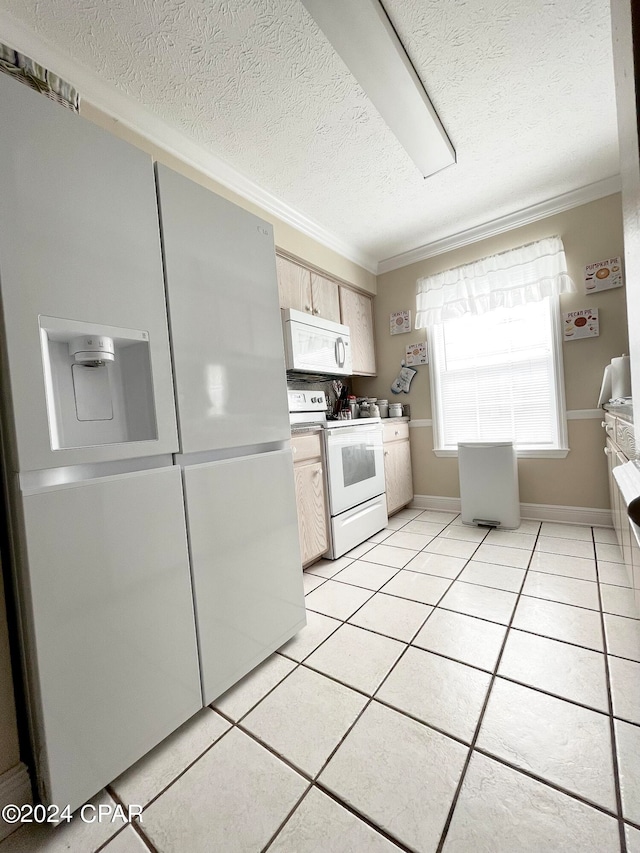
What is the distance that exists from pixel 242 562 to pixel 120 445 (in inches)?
24.2

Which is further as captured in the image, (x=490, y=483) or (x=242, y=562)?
(x=490, y=483)

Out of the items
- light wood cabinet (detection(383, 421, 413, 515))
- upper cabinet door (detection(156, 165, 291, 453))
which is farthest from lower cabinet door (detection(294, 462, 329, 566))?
light wood cabinet (detection(383, 421, 413, 515))

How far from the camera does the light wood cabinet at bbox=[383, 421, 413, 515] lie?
3121 mm

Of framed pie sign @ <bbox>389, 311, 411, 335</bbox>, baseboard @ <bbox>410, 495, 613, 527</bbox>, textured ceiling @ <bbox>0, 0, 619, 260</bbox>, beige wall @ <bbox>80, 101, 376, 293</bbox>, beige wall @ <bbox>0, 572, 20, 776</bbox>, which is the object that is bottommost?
baseboard @ <bbox>410, 495, 613, 527</bbox>

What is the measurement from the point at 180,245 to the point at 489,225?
282cm

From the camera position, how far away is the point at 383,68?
153 centimetres

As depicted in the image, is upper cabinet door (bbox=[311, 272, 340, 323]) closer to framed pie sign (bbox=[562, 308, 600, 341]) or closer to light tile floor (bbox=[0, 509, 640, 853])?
framed pie sign (bbox=[562, 308, 600, 341])

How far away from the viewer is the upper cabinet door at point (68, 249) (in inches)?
32.6

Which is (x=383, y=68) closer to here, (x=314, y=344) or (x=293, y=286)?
(x=293, y=286)

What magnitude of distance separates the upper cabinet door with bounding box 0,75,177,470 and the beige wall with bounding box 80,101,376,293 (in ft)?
2.72

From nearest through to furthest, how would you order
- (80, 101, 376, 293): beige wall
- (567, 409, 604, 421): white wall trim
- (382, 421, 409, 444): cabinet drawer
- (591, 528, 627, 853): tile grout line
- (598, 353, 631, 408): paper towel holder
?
(591, 528, 627, 853): tile grout line < (80, 101, 376, 293): beige wall < (598, 353, 631, 408): paper towel holder < (567, 409, 604, 421): white wall trim < (382, 421, 409, 444): cabinet drawer

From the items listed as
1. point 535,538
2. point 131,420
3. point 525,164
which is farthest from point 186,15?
point 535,538

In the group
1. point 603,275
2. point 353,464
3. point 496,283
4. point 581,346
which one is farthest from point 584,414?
point 353,464

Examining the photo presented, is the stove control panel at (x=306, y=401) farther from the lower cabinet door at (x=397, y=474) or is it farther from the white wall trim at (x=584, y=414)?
the white wall trim at (x=584, y=414)
